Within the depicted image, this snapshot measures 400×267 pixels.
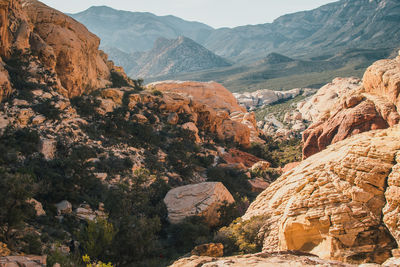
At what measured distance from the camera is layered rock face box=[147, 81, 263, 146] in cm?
4388

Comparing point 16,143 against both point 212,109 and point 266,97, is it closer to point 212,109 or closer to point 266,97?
point 212,109

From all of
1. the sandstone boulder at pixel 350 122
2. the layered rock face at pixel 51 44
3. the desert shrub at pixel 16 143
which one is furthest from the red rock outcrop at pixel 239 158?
the desert shrub at pixel 16 143

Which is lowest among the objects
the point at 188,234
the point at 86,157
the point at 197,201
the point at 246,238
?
the point at 188,234

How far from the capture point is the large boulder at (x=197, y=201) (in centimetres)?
2017

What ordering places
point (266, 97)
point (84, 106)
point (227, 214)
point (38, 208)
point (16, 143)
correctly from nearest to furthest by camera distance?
1. point (38, 208)
2. point (16, 143)
3. point (227, 214)
4. point (84, 106)
5. point (266, 97)

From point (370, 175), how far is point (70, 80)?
27924 millimetres

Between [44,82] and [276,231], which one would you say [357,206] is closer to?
[276,231]

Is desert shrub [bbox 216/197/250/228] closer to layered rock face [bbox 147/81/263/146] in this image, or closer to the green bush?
layered rock face [bbox 147/81/263/146]

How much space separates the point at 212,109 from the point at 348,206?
1539 inches

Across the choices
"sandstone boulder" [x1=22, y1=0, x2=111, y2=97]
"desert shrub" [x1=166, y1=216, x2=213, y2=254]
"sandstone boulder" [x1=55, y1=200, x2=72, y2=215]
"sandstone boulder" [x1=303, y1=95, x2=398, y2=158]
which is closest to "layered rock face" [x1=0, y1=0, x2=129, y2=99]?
"sandstone boulder" [x1=22, y1=0, x2=111, y2=97]

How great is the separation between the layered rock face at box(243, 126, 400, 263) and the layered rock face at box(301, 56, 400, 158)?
9.20 m

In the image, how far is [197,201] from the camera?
2111 cm

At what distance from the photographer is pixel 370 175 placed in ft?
33.2

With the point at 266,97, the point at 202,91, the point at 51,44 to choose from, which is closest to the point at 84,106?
the point at 51,44
